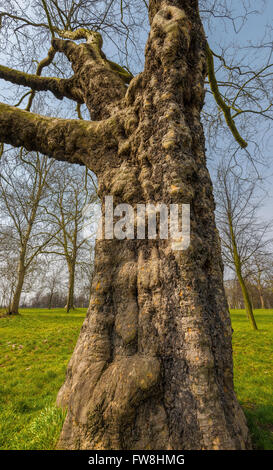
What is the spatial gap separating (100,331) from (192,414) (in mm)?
1025

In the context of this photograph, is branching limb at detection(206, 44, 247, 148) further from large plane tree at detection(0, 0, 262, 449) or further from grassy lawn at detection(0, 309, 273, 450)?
grassy lawn at detection(0, 309, 273, 450)

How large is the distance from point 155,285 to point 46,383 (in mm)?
3494

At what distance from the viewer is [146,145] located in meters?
2.52

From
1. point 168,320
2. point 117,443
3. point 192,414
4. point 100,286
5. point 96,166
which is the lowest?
point 117,443

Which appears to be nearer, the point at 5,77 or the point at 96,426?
the point at 96,426

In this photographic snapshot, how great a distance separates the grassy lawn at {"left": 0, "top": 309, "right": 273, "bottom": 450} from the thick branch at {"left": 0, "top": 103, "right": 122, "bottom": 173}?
2.94 metres

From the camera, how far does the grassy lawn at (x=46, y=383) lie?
7.18 ft

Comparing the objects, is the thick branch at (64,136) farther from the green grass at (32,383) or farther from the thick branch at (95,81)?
the green grass at (32,383)

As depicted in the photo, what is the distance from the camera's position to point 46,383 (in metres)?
4.04

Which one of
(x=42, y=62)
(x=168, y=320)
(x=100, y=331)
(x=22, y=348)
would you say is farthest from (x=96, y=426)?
(x=42, y=62)

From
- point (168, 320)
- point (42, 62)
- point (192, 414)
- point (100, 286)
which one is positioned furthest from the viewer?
point (42, 62)

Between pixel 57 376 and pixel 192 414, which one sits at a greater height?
pixel 192 414

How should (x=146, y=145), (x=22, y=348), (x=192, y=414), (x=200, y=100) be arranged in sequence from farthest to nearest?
1. (x=22, y=348)
2. (x=200, y=100)
3. (x=146, y=145)
4. (x=192, y=414)

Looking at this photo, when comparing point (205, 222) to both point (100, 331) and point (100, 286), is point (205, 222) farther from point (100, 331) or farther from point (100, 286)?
point (100, 331)
